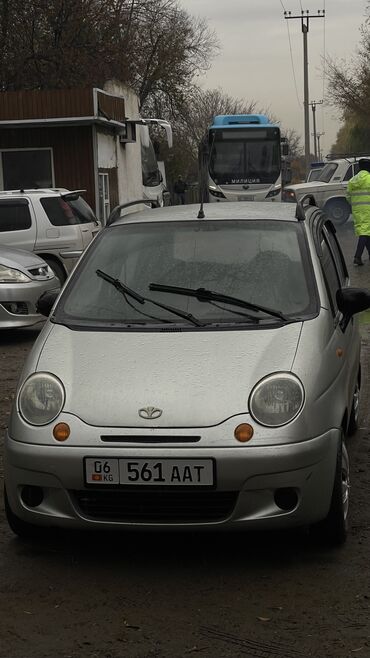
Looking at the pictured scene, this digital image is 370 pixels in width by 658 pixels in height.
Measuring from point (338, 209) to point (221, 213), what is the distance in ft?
84.6

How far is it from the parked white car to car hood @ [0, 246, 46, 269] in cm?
208

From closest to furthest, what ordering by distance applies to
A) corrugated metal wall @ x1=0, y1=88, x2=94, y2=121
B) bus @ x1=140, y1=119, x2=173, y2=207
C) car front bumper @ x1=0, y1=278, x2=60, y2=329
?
car front bumper @ x1=0, y1=278, x2=60, y2=329
corrugated metal wall @ x1=0, y1=88, x2=94, y2=121
bus @ x1=140, y1=119, x2=173, y2=207

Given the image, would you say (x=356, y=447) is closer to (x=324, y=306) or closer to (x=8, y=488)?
(x=324, y=306)

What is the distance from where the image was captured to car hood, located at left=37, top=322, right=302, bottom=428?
181 inches

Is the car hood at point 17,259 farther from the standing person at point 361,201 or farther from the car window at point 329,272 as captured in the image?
the standing person at point 361,201

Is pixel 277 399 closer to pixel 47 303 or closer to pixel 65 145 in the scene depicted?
pixel 47 303

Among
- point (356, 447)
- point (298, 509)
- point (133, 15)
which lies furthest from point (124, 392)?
point (133, 15)

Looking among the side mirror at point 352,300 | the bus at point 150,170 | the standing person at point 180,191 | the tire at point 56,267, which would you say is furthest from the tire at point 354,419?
the standing person at point 180,191

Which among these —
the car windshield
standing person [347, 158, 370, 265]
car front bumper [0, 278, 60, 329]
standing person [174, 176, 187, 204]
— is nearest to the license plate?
the car windshield

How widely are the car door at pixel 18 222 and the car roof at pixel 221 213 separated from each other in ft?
28.3

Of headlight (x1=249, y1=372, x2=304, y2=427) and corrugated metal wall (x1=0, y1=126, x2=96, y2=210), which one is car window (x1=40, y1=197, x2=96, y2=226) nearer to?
corrugated metal wall (x1=0, y1=126, x2=96, y2=210)

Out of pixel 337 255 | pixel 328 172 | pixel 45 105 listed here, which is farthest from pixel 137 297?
pixel 328 172

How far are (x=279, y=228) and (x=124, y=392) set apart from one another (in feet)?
5.32

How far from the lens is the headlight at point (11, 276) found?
39.5 feet
